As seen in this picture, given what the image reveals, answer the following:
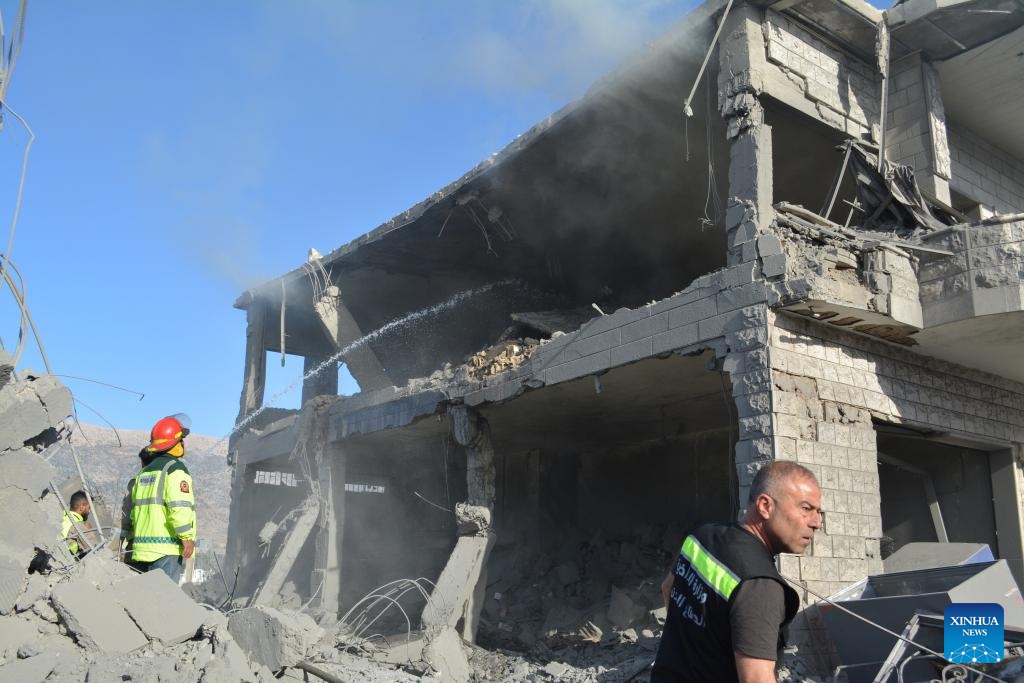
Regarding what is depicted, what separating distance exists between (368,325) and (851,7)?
11384 millimetres

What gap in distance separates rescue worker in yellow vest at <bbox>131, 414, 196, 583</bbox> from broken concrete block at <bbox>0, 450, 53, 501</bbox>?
84cm

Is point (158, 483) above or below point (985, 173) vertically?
below

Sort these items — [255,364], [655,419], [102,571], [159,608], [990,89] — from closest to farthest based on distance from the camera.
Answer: [159,608]
[102,571]
[990,89]
[655,419]
[255,364]

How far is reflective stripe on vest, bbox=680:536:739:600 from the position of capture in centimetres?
250

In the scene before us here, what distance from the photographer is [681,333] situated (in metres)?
8.41

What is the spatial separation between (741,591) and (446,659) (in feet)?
20.6

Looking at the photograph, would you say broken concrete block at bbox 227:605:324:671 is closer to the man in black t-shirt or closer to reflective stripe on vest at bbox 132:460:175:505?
reflective stripe on vest at bbox 132:460:175:505

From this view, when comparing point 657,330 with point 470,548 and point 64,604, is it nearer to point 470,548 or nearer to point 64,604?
point 470,548

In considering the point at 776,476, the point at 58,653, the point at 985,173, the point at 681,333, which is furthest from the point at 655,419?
the point at 776,476

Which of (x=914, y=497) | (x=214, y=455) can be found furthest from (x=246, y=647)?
(x=214, y=455)

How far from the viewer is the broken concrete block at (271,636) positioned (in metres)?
5.94

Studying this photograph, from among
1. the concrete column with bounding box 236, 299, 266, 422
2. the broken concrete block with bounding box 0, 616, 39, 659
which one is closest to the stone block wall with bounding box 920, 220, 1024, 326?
the broken concrete block with bounding box 0, 616, 39, 659

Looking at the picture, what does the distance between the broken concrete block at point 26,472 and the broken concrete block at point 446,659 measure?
399 cm

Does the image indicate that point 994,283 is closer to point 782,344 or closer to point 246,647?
point 782,344
